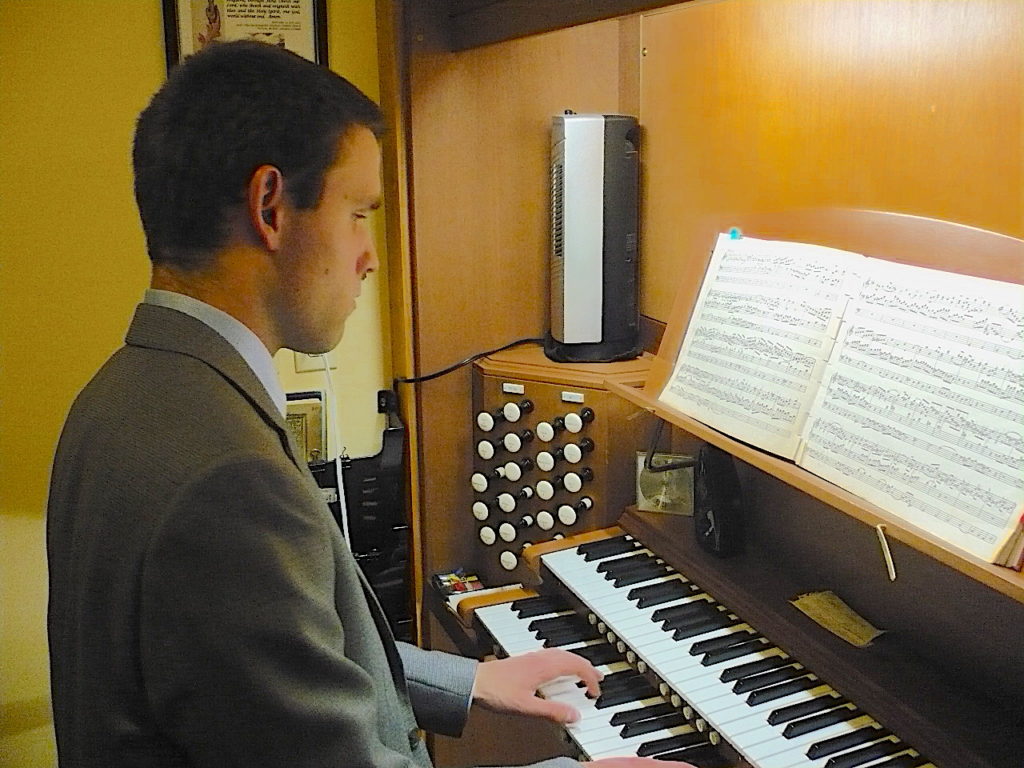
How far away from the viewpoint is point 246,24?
2061 mm

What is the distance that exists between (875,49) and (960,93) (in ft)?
0.59

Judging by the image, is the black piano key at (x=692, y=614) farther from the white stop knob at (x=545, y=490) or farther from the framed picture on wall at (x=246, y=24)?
the framed picture on wall at (x=246, y=24)

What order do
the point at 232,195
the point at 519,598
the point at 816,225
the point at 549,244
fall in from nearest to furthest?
the point at 232,195, the point at 816,225, the point at 519,598, the point at 549,244

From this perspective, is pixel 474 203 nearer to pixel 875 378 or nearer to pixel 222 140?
pixel 875 378

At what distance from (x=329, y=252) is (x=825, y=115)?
978 mm

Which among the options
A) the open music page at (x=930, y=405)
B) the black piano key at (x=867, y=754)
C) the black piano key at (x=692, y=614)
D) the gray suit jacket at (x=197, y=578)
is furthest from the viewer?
the black piano key at (x=692, y=614)

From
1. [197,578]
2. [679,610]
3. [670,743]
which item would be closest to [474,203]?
[679,610]

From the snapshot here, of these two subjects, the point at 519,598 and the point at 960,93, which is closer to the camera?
the point at 960,93

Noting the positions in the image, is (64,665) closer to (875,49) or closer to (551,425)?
(551,425)

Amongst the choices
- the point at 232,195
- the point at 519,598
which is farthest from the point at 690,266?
the point at 232,195

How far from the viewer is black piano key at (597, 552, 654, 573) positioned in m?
1.82

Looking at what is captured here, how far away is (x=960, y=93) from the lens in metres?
1.41

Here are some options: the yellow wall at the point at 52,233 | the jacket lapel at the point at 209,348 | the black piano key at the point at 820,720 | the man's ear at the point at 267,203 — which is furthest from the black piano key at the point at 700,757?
the yellow wall at the point at 52,233

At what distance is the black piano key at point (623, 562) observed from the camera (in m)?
1.82
